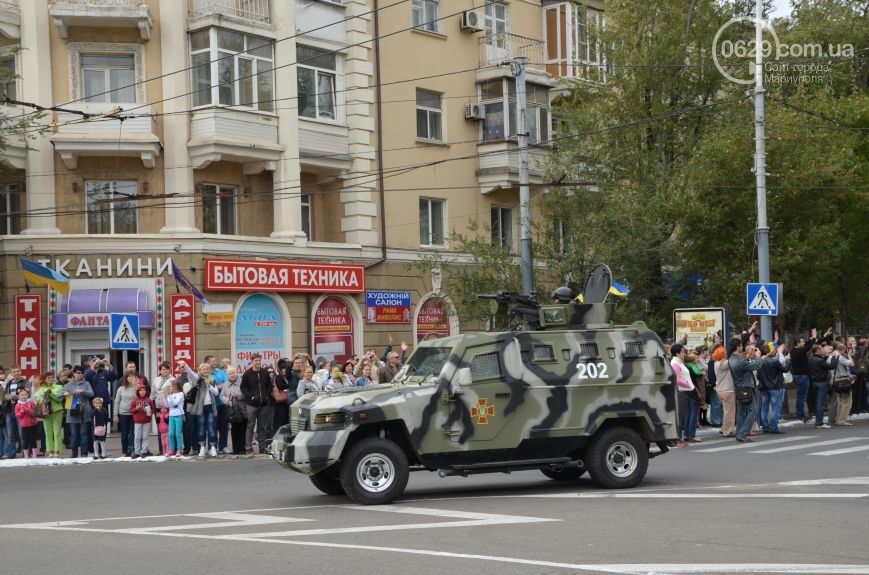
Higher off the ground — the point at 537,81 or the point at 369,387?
the point at 537,81

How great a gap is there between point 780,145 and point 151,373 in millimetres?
16454

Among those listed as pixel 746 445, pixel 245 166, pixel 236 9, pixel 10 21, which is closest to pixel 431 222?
pixel 245 166

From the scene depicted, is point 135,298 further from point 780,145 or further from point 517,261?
point 780,145

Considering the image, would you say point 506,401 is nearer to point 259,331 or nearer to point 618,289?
point 618,289

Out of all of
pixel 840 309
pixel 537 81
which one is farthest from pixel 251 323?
pixel 840 309

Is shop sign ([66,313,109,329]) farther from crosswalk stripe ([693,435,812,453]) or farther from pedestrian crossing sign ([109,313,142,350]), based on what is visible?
crosswalk stripe ([693,435,812,453])

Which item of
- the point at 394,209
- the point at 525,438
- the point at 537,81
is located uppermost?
the point at 537,81

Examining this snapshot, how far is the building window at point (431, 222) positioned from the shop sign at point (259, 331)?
559cm

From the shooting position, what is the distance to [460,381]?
14.2 metres

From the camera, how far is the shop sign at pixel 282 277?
29891mm

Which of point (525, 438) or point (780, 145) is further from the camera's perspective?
point (780, 145)

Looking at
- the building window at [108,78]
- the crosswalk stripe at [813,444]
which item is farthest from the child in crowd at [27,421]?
the crosswalk stripe at [813,444]

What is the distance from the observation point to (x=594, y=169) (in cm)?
3084

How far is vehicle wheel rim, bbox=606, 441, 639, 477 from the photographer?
14904 mm
